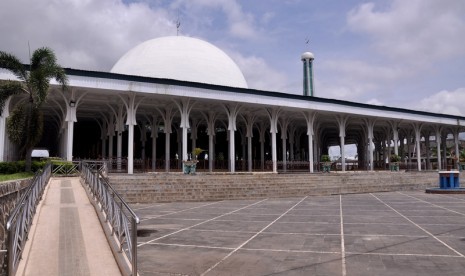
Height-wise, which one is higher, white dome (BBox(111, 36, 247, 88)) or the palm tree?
white dome (BBox(111, 36, 247, 88))

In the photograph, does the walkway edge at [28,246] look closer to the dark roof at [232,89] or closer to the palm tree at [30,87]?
the palm tree at [30,87]

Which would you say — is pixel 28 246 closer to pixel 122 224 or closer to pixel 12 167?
pixel 122 224

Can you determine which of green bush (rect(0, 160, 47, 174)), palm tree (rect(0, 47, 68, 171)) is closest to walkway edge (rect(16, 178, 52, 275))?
green bush (rect(0, 160, 47, 174))

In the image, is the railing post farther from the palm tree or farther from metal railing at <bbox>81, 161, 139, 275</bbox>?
the palm tree

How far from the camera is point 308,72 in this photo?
52.1m

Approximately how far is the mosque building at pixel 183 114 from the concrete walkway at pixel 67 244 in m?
13.2

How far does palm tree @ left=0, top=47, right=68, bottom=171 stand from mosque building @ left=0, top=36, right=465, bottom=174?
1170mm

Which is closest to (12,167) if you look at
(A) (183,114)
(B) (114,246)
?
(A) (183,114)

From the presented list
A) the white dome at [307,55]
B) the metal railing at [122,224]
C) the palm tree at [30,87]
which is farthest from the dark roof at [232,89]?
the white dome at [307,55]

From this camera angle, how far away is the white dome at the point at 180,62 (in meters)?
34.3

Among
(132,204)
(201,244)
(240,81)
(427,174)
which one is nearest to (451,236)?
(201,244)

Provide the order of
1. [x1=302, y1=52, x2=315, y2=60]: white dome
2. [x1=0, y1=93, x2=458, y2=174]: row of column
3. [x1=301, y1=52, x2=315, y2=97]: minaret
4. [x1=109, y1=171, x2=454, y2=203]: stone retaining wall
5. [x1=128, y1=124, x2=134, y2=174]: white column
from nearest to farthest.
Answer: [x1=109, y1=171, x2=454, y2=203]: stone retaining wall
[x1=0, y1=93, x2=458, y2=174]: row of column
[x1=128, y1=124, x2=134, y2=174]: white column
[x1=301, y1=52, x2=315, y2=97]: minaret
[x1=302, y1=52, x2=315, y2=60]: white dome

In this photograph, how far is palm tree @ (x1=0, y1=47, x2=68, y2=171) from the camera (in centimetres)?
1988

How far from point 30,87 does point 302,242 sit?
55.5ft
